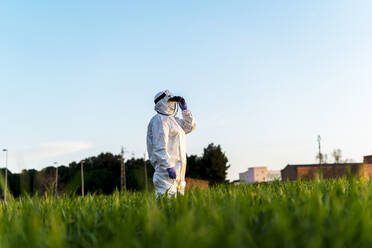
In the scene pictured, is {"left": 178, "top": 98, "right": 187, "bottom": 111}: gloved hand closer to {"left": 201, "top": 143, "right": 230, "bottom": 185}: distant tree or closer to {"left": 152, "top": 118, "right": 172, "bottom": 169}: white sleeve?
{"left": 152, "top": 118, "right": 172, "bottom": 169}: white sleeve

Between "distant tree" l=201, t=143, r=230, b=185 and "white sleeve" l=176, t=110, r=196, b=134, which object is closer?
"white sleeve" l=176, t=110, r=196, b=134

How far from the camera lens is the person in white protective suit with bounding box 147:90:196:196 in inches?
249

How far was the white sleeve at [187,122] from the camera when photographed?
712 centimetres

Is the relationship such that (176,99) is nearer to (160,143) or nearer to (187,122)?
(187,122)

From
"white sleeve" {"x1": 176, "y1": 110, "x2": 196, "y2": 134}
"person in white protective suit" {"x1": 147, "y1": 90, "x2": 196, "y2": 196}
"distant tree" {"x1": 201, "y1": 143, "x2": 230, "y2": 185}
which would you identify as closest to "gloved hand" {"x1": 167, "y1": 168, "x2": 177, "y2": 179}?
"person in white protective suit" {"x1": 147, "y1": 90, "x2": 196, "y2": 196}

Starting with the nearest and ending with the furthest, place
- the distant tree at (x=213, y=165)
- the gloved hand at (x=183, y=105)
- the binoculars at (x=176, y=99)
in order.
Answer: the binoculars at (x=176, y=99) < the gloved hand at (x=183, y=105) < the distant tree at (x=213, y=165)

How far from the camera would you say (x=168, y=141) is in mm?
6691

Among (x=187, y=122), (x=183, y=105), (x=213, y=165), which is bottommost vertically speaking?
(x=213, y=165)

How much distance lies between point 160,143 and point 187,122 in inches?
39.4

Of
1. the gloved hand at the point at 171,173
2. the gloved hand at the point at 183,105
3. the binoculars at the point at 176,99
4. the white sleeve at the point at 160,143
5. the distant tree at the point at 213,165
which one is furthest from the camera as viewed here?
the distant tree at the point at 213,165

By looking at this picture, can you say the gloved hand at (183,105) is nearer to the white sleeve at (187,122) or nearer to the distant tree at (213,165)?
the white sleeve at (187,122)

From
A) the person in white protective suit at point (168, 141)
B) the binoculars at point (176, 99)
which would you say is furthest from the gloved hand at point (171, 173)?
the binoculars at point (176, 99)

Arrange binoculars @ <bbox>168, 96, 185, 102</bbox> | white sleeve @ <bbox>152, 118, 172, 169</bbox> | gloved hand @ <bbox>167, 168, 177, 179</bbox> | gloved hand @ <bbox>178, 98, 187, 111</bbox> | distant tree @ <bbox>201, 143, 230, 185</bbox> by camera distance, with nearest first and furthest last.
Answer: gloved hand @ <bbox>167, 168, 177, 179</bbox> → white sleeve @ <bbox>152, 118, 172, 169</bbox> → binoculars @ <bbox>168, 96, 185, 102</bbox> → gloved hand @ <bbox>178, 98, 187, 111</bbox> → distant tree @ <bbox>201, 143, 230, 185</bbox>

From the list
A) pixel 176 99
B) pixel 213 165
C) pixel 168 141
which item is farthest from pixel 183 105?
pixel 213 165
